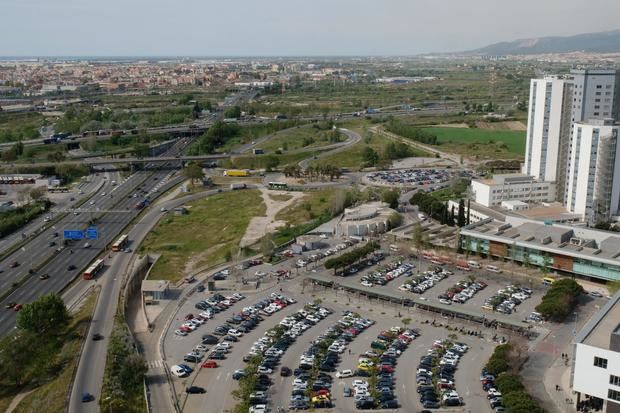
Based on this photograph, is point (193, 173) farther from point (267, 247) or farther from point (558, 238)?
point (558, 238)

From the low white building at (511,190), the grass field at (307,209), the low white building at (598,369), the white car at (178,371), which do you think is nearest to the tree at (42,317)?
the white car at (178,371)

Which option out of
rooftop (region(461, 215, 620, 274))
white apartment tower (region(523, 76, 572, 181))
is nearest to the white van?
rooftop (region(461, 215, 620, 274))

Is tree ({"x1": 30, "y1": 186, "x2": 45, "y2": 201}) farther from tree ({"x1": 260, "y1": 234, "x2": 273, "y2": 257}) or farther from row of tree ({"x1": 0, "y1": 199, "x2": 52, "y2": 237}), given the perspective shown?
tree ({"x1": 260, "y1": 234, "x2": 273, "y2": 257})

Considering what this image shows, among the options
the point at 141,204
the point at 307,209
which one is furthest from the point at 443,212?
the point at 141,204

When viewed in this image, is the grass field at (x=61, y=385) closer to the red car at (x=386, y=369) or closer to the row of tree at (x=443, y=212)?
the red car at (x=386, y=369)

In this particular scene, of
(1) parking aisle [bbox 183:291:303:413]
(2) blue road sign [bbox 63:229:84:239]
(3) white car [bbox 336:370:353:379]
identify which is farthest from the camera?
(2) blue road sign [bbox 63:229:84:239]

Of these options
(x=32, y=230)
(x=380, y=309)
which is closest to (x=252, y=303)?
(x=380, y=309)
